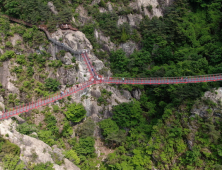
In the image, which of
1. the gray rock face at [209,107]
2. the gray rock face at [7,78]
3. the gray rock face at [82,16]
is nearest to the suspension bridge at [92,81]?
the gray rock face at [209,107]

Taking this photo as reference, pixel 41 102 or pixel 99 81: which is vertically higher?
pixel 99 81

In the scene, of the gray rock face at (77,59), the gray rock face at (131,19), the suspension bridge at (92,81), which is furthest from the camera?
the gray rock face at (131,19)

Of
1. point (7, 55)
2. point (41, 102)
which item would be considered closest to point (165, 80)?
point (41, 102)

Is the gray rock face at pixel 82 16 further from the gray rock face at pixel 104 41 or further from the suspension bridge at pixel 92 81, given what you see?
the suspension bridge at pixel 92 81

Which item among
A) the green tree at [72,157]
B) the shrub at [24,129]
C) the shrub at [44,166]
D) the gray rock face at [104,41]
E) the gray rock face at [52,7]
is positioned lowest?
the green tree at [72,157]

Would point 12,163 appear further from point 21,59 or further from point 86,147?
point 21,59

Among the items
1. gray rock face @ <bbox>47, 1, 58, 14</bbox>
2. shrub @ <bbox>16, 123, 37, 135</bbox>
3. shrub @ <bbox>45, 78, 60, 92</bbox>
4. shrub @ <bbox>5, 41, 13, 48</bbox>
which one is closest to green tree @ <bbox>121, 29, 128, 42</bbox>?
gray rock face @ <bbox>47, 1, 58, 14</bbox>
